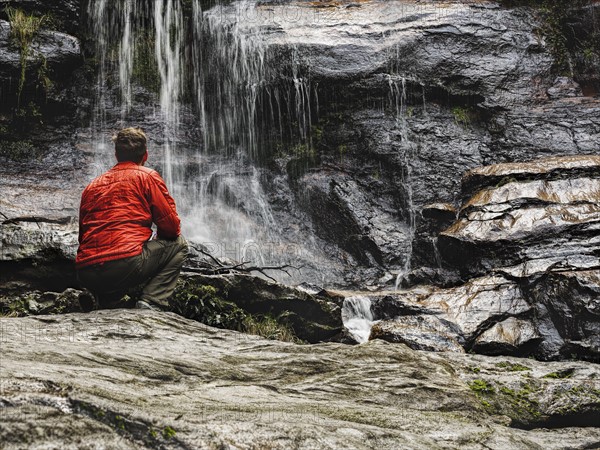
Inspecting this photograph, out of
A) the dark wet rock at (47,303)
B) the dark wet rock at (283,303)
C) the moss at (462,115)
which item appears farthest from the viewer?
the moss at (462,115)

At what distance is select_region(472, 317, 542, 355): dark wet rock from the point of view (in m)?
8.59

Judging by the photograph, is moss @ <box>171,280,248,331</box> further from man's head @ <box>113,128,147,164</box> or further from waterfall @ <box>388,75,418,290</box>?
waterfall @ <box>388,75,418,290</box>

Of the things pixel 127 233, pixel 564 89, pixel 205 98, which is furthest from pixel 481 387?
pixel 564 89

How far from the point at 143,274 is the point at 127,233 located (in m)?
0.46

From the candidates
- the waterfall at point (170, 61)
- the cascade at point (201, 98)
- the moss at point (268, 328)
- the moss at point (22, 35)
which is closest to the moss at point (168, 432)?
the moss at point (268, 328)

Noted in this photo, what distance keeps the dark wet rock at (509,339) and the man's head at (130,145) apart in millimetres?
4674

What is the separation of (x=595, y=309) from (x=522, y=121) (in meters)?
6.97

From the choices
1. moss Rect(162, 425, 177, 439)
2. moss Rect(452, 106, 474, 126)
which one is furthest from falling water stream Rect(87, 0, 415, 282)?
moss Rect(162, 425, 177, 439)

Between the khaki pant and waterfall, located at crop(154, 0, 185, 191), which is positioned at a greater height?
waterfall, located at crop(154, 0, 185, 191)

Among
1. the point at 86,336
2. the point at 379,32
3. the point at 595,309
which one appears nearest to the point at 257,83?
the point at 379,32

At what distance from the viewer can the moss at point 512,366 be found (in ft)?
21.8

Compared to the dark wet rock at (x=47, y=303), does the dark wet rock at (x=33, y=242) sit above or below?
above

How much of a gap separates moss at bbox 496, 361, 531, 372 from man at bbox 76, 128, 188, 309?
10.7 ft

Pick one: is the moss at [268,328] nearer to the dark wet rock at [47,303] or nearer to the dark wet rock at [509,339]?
the dark wet rock at [47,303]
